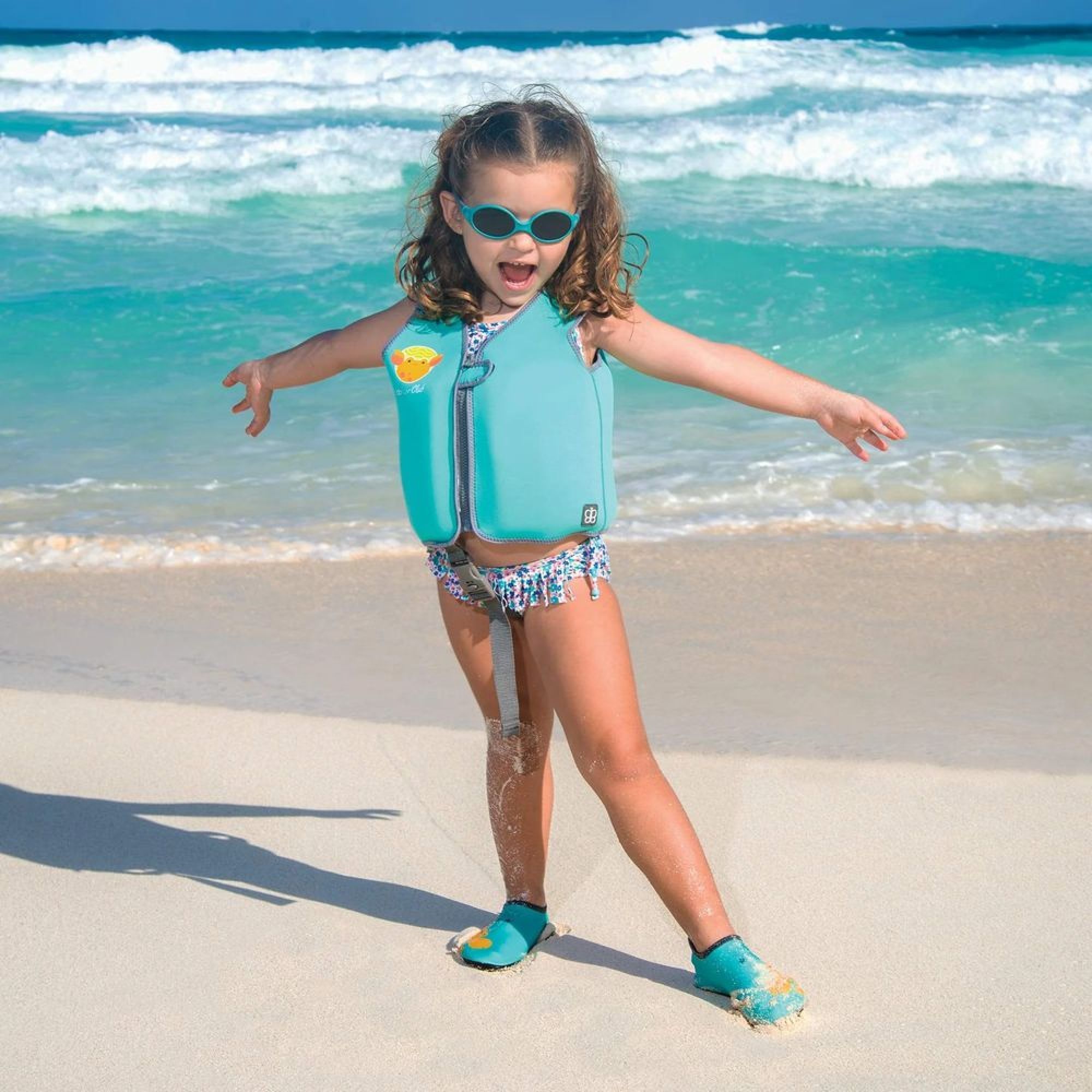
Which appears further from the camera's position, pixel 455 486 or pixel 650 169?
pixel 650 169

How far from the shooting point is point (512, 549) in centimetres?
231

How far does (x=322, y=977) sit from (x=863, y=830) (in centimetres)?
116

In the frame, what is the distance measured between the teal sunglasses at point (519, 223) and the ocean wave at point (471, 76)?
16616mm

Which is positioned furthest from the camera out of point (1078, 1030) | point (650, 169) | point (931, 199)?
point (650, 169)

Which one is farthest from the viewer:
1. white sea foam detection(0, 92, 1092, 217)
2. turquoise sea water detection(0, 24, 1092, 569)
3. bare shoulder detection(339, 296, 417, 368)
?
white sea foam detection(0, 92, 1092, 217)

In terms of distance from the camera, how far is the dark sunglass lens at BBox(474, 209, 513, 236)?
88.3 inches

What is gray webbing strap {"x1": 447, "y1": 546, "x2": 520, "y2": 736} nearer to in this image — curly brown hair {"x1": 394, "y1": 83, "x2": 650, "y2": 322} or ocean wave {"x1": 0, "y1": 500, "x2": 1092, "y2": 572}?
curly brown hair {"x1": 394, "y1": 83, "x2": 650, "y2": 322}

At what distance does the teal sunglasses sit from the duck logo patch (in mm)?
214

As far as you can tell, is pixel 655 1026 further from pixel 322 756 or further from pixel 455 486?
pixel 322 756

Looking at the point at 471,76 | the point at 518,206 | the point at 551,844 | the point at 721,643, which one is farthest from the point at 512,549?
the point at 471,76

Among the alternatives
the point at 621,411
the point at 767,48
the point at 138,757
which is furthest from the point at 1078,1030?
the point at 767,48

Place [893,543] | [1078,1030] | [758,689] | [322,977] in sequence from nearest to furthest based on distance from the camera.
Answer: [1078,1030], [322,977], [758,689], [893,543]

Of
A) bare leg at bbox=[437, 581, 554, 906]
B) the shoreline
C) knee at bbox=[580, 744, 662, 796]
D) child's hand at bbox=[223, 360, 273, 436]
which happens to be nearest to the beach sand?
the shoreline

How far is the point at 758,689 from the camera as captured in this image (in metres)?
3.70
